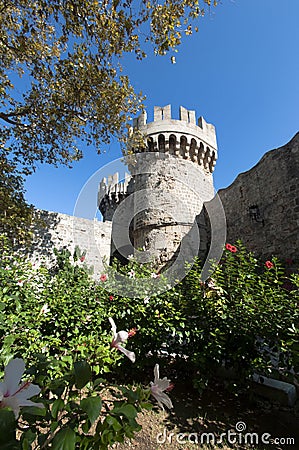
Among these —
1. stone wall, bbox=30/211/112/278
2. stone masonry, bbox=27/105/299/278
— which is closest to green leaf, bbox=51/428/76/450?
stone masonry, bbox=27/105/299/278

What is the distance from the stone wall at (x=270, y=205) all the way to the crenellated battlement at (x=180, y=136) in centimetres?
324

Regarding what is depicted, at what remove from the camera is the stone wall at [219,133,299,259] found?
6.56 metres

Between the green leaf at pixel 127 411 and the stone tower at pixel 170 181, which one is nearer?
the green leaf at pixel 127 411

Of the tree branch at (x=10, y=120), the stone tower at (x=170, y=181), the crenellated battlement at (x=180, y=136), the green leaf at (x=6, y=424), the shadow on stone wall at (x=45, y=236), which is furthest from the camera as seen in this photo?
the crenellated battlement at (x=180, y=136)

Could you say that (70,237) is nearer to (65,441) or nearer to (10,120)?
(10,120)

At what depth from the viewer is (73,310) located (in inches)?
116

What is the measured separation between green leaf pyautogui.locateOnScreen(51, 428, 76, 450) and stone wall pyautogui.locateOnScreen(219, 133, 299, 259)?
705 centimetres

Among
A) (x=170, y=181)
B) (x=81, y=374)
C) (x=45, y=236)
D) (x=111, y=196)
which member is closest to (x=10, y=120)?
(x=45, y=236)

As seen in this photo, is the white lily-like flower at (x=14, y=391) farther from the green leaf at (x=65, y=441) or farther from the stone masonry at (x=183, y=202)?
the stone masonry at (x=183, y=202)

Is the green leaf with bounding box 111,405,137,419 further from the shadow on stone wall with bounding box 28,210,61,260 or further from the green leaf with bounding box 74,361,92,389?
the shadow on stone wall with bounding box 28,210,61,260

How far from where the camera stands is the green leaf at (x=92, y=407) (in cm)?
70

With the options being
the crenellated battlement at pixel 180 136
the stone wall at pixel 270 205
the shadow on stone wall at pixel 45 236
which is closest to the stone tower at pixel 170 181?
the crenellated battlement at pixel 180 136

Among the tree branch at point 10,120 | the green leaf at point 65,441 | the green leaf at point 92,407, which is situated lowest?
the green leaf at point 65,441

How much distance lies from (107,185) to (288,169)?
1512cm
